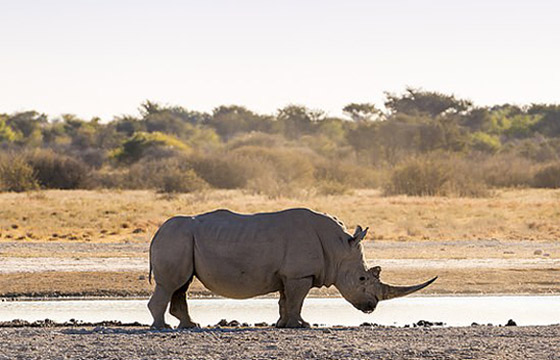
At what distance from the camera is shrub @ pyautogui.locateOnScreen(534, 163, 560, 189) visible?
5356 centimetres

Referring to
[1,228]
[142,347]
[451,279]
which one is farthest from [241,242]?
[1,228]

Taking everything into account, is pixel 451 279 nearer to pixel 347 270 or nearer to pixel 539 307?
pixel 539 307

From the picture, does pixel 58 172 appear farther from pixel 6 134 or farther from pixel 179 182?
pixel 6 134

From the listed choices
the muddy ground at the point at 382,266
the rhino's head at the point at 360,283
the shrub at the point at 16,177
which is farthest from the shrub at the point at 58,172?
the rhino's head at the point at 360,283

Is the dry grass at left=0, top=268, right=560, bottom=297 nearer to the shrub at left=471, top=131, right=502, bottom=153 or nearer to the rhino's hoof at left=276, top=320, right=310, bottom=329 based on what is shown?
the rhino's hoof at left=276, top=320, right=310, bottom=329

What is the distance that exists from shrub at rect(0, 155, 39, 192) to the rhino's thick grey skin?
115 ft

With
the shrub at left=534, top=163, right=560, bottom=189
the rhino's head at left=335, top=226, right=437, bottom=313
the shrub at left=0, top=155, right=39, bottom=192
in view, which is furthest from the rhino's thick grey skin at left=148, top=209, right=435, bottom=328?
the shrub at left=534, top=163, right=560, bottom=189

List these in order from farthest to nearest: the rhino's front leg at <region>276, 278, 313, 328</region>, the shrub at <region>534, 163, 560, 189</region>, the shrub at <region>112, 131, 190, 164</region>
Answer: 1. the shrub at <region>112, 131, 190, 164</region>
2. the shrub at <region>534, 163, 560, 189</region>
3. the rhino's front leg at <region>276, 278, 313, 328</region>

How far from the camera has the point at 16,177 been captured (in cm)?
4759

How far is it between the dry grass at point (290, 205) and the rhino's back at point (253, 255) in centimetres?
1474

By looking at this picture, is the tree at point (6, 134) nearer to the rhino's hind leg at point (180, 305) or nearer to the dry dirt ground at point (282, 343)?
the rhino's hind leg at point (180, 305)

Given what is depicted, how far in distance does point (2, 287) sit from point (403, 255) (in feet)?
31.2

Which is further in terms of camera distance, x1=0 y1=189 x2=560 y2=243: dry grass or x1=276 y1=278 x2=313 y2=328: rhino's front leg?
x1=0 y1=189 x2=560 y2=243: dry grass

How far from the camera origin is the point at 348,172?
179ft
